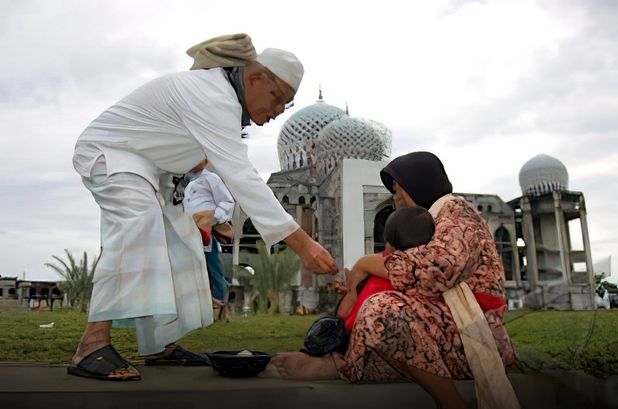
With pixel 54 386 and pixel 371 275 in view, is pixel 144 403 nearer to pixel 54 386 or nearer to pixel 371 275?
pixel 54 386

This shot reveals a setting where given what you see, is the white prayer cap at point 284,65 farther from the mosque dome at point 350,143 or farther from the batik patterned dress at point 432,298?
the mosque dome at point 350,143

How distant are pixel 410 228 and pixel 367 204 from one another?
67.9ft

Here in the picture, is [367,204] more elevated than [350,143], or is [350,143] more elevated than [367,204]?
[350,143]

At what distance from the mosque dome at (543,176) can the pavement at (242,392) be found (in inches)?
1117

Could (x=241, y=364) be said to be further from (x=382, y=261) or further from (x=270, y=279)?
(x=270, y=279)

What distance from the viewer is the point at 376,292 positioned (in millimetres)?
1923

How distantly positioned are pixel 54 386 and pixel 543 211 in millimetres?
28937

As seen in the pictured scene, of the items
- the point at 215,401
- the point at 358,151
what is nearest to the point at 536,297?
the point at 215,401

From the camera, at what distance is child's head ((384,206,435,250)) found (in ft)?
5.76

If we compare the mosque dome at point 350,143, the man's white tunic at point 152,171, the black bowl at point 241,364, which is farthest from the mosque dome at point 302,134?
the black bowl at point 241,364

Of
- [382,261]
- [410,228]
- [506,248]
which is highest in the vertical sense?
[506,248]

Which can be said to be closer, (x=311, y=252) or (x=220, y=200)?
(x=311, y=252)

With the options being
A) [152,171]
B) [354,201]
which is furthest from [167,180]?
[354,201]

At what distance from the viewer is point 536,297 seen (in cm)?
236
